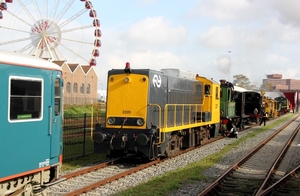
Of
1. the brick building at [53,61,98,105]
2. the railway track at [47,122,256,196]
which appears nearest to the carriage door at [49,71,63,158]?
the railway track at [47,122,256,196]

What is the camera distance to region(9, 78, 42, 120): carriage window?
628 centimetres

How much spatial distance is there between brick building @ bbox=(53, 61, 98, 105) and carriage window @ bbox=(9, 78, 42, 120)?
5435 cm

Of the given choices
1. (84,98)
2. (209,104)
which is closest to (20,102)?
(209,104)

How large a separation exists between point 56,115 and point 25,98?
1133mm

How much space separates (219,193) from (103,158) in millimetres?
5775

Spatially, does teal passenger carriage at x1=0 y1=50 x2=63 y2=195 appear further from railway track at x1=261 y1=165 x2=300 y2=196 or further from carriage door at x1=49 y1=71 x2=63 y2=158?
railway track at x1=261 y1=165 x2=300 y2=196

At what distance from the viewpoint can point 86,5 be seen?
131 feet

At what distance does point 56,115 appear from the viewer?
7.58 metres

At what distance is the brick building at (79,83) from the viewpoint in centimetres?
6287

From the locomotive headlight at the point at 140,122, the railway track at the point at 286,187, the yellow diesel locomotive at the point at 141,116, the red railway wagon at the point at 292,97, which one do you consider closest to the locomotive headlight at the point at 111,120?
the yellow diesel locomotive at the point at 141,116

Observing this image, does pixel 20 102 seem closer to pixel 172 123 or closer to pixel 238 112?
pixel 172 123

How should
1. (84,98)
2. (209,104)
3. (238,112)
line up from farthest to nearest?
(84,98)
(238,112)
(209,104)

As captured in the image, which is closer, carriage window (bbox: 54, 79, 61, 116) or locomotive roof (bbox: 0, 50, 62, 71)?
locomotive roof (bbox: 0, 50, 62, 71)

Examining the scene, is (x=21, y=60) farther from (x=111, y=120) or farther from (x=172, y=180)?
(x=111, y=120)
